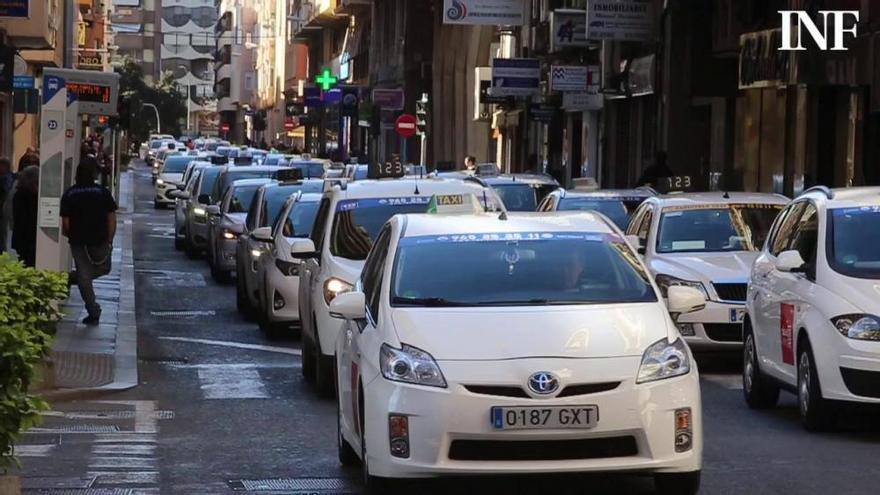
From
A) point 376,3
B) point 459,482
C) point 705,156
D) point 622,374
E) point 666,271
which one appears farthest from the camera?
point 376,3

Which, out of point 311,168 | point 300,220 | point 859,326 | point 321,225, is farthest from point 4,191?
point 859,326

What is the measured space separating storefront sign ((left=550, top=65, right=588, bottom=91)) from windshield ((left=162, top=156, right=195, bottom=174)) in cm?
1847

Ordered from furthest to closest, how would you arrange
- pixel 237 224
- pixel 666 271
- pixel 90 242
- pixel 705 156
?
pixel 705 156 → pixel 237 224 → pixel 90 242 → pixel 666 271

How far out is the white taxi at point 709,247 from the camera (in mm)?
17172

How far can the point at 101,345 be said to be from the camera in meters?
19.8

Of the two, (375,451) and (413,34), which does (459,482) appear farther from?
(413,34)

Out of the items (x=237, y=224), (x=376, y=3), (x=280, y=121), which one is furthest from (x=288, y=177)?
(x=280, y=121)

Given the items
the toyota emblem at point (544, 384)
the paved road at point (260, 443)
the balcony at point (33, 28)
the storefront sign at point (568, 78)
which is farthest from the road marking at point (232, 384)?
the storefront sign at point (568, 78)

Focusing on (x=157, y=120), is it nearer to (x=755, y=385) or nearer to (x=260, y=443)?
(x=755, y=385)

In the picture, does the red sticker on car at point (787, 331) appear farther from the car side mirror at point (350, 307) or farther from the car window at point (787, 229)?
the car side mirror at point (350, 307)

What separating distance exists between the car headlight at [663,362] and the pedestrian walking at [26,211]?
15759 mm

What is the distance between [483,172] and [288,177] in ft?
15.5

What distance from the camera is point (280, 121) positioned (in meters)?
139

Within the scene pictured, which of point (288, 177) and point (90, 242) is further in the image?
point (288, 177)
